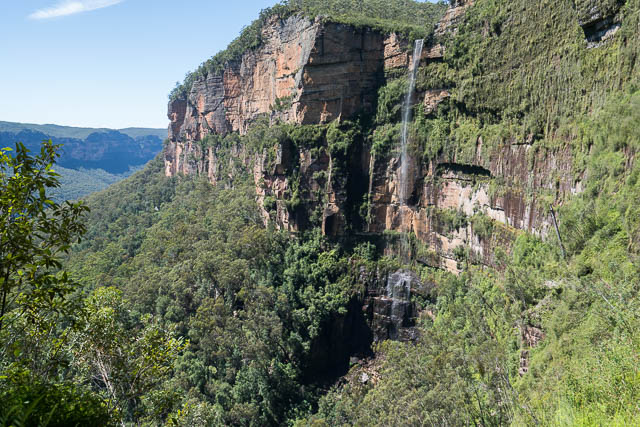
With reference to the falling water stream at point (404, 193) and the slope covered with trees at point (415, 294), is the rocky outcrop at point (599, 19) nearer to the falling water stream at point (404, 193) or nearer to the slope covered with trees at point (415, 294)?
the slope covered with trees at point (415, 294)

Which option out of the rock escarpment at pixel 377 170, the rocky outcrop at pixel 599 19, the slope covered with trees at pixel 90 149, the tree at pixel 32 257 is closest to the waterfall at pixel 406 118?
the rock escarpment at pixel 377 170

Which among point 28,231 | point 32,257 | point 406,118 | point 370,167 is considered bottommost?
point 32,257

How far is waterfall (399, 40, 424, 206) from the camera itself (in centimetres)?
2758

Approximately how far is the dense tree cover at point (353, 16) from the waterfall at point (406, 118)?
142 centimetres

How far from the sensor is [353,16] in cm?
3203

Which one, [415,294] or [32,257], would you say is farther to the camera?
[415,294]

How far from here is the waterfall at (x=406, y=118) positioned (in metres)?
27.6

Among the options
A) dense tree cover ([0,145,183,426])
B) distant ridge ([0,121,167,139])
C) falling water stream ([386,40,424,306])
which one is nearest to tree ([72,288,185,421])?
dense tree cover ([0,145,183,426])

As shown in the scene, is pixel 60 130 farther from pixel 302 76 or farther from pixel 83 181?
pixel 302 76

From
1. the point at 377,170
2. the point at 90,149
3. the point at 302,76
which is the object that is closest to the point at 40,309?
the point at 377,170

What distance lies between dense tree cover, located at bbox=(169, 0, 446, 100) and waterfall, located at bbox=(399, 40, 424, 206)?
4.67ft

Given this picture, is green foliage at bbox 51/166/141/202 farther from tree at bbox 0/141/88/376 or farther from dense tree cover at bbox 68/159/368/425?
tree at bbox 0/141/88/376

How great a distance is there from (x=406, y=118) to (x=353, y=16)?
30.4 ft

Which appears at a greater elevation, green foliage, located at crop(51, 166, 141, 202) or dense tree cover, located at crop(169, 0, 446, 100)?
dense tree cover, located at crop(169, 0, 446, 100)
